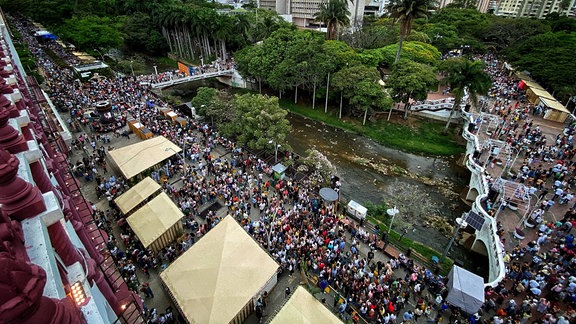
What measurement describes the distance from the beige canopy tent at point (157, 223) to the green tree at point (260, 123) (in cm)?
1098

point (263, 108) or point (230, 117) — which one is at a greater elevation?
point (263, 108)

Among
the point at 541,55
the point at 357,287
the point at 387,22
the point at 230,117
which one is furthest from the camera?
the point at 387,22

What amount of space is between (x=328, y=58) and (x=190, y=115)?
20421mm

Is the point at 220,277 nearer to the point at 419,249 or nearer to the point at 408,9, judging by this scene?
the point at 419,249

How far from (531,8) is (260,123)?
13624 cm

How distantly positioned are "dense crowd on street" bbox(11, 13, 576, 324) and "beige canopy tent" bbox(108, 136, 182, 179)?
1.32 metres

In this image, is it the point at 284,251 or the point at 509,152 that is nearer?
the point at 284,251

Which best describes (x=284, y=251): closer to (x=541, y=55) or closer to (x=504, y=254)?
(x=504, y=254)

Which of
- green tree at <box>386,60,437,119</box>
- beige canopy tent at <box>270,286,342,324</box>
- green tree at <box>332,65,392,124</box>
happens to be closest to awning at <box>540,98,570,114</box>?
green tree at <box>386,60,437,119</box>

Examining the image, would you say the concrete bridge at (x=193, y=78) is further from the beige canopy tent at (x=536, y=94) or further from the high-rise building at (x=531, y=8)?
the high-rise building at (x=531, y=8)

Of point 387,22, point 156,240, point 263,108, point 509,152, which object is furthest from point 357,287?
point 387,22

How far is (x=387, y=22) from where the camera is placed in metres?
64.9

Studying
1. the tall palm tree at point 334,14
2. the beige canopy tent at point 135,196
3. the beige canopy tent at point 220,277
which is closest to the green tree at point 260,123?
the beige canopy tent at point 135,196

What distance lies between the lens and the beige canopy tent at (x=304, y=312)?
1306cm
